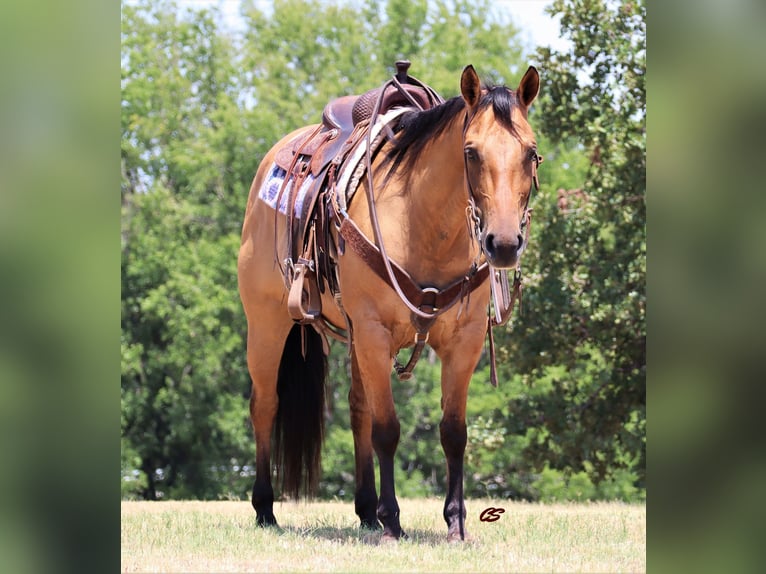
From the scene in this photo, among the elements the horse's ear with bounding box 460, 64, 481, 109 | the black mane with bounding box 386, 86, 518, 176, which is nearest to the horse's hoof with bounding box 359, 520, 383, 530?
the black mane with bounding box 386, 86, 518, 176

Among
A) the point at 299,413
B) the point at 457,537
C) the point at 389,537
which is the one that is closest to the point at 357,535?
the point at 389,537

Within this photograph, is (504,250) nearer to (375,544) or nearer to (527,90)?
(527,90)

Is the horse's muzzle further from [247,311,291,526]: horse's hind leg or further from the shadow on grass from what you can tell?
[247,311,291,526]: horse's hind leg

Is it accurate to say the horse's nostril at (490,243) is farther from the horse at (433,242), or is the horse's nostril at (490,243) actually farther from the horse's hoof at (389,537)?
the horse's hoof at (389,537)

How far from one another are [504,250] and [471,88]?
87 centimetres

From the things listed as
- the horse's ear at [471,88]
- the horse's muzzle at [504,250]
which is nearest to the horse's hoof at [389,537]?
the horse's muzzle at [504,250]

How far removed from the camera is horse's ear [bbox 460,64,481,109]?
4795mm

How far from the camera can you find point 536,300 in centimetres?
1395

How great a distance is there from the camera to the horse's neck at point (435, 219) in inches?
206

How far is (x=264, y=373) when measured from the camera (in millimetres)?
7020

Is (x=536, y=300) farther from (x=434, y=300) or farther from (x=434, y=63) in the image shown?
(x=434, y=63)
